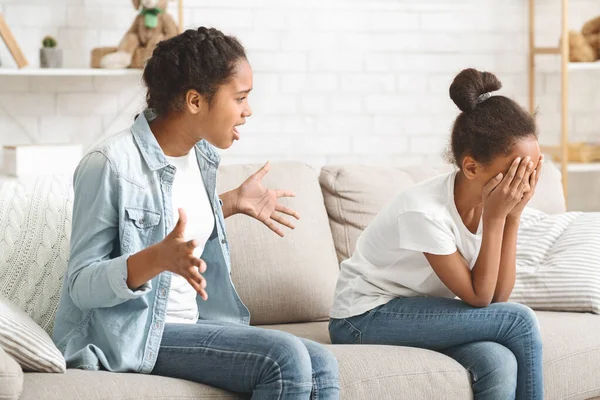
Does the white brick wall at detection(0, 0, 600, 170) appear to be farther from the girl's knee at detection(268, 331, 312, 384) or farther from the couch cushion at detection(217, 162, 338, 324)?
the girl's knee at detection(268, 331, 312, 384)

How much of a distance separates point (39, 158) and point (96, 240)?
1466mm

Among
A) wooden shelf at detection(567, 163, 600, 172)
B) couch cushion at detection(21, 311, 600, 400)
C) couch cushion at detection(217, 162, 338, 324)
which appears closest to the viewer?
couch cushion at detection(21, 311, 600, 400)

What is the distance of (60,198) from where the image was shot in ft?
7.71

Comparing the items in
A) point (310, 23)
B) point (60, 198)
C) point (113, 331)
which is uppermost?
Answer: point (310, 23)

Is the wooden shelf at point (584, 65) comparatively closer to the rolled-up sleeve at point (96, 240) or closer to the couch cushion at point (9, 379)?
the rolled-up sleeve at point (96, 240)

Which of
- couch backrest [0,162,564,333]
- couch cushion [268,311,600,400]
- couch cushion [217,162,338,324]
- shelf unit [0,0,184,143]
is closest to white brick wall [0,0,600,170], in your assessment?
shelf unit [0,0,184,143]

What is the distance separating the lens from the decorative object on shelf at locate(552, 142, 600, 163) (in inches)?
153

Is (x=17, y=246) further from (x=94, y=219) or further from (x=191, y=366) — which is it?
(x=191, y=366)

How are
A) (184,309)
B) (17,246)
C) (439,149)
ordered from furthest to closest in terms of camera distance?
(439,149) → (17,246) → (184,309)

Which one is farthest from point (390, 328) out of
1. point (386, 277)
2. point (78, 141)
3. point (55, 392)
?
point (78, 141)

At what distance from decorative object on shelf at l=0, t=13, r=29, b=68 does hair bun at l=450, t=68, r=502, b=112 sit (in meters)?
1.68

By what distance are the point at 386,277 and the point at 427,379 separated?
297mm

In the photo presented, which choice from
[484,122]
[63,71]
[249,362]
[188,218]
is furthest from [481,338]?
[63,71]

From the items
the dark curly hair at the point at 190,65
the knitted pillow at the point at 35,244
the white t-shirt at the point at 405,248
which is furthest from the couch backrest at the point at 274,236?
the dark curly hair at the point at 190,65
